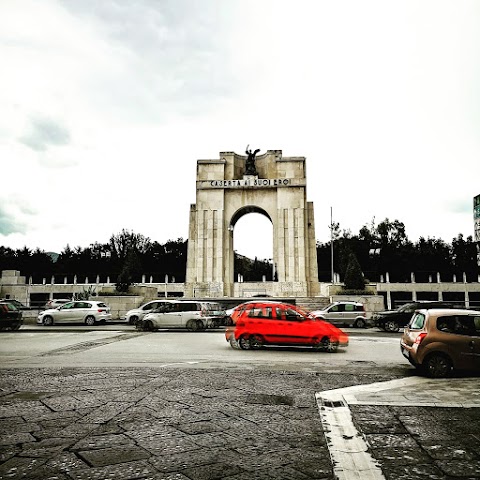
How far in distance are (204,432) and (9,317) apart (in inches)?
742

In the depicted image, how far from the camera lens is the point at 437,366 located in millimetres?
8602

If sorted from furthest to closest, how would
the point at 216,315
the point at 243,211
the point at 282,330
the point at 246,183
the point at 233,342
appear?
the point at 243,211 < the point at 246,183 < the point at 216,315 < the point at 233,342 < the point at 282,330

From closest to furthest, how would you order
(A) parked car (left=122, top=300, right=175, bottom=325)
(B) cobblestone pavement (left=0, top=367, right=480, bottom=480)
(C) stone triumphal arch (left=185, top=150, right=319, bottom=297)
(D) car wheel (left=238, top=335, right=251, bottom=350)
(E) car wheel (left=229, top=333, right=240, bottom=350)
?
(B) cobblestone pavement (left=0, top=367, right=480, bottom=480)
(D) car wheel (left=238, top=335, right=251, bottom=350)
(E) car wheel (left=229, top=333, right=240, bottom=350)
(A) parked car (left=122, top=300, right=175, bottom=325)
(C) stone triumphal arch (left=185, top=150, right=319, bottom=297)

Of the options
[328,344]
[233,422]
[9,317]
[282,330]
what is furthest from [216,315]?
[233,422]

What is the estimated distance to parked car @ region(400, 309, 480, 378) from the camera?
8.59 metres

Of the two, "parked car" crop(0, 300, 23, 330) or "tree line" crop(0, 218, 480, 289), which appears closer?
"parked car" crop(0, 300, 23, 330)

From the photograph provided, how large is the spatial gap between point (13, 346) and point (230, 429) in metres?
11.4

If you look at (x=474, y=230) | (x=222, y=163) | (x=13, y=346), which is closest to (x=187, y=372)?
(x=13, y=346)

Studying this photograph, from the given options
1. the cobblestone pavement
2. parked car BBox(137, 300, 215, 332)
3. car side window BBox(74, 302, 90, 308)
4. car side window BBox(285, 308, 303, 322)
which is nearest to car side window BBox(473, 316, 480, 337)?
the cobblestone pavement

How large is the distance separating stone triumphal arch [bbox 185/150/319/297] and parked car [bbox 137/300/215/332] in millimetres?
13252

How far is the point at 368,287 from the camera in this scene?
30750 mm

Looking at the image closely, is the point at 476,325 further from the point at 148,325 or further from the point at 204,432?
the point at 148,325

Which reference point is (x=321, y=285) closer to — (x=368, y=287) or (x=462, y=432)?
(x=368, y=287)

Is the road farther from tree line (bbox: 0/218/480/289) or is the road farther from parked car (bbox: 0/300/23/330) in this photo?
tree line (bbox: 0/218/480/289)
